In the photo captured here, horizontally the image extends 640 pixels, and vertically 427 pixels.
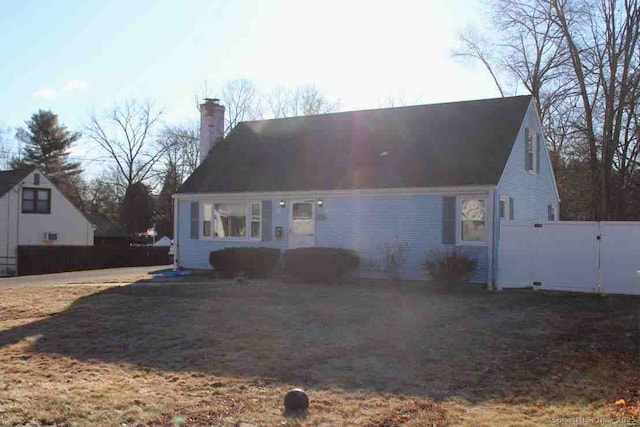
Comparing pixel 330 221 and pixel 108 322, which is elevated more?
pixel 330 221

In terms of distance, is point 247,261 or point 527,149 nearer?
point 247,261

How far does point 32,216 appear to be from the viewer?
1355 inches

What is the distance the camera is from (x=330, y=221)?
56.3ft

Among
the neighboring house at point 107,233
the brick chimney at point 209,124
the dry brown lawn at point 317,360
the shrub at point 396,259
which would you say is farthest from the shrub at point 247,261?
the neighboring house at point 107,233

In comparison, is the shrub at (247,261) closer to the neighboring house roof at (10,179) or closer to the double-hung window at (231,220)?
the double-hung window at (231,220)

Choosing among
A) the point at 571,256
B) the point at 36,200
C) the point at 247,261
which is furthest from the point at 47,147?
the point at 571,256

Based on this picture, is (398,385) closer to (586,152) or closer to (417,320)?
(417,320)

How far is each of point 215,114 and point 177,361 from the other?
52.0 feet

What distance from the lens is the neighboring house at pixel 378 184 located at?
50.8ft

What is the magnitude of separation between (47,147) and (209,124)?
3767 cm

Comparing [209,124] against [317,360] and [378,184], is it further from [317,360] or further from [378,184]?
[317,360]

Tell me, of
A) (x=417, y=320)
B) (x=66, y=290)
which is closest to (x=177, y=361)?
(x=417, y=320)

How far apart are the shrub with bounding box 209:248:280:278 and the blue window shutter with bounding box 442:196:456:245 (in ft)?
15.7

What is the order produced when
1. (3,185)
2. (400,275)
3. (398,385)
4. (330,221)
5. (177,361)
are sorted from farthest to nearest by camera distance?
1. (3,185)
2. (330,221)
3. (400,275)
4. (177,361)
5. (398,385)
